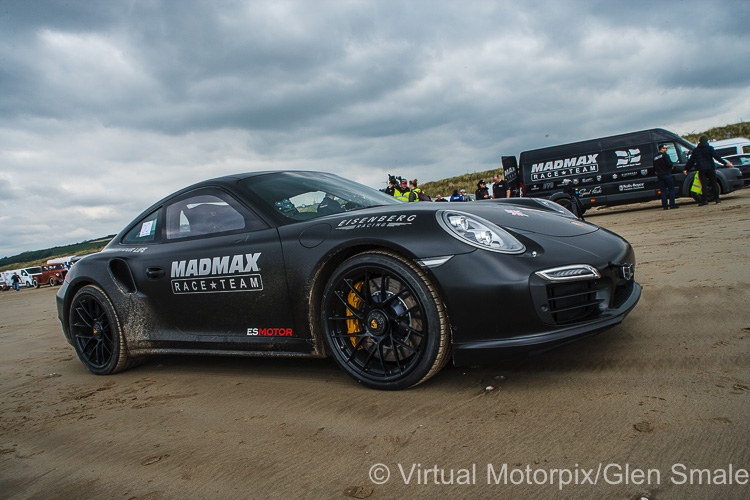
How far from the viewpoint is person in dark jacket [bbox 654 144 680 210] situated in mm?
12953

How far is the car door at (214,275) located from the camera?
3.13 metres

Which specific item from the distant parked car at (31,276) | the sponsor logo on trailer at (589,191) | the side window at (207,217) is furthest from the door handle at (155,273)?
the distant parked car at (31,276)

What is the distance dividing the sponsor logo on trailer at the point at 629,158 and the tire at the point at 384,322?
14226 mm

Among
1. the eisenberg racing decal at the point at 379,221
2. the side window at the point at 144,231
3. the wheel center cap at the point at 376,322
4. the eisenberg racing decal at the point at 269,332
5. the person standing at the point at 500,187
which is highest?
the person standing at the point at 500,187

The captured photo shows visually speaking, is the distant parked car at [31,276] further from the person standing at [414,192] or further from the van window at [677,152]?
the van window at [677,152]

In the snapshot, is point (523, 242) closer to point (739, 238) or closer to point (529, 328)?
point (529, 328)

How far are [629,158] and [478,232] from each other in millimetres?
14128

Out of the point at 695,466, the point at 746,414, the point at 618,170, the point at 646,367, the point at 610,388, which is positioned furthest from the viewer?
the point at 618,170

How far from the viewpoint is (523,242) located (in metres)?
2.64

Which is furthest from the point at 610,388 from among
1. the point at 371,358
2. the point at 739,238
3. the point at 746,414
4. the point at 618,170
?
the point at 618,170

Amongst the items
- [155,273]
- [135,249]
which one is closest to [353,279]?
[155,273]

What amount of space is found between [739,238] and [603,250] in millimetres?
4358

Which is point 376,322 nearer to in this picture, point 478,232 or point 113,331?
point 478,232

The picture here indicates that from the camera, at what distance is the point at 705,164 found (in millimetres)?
12281
